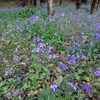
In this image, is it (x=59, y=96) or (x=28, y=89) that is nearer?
(x=59, y=96)

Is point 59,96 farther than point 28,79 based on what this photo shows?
No

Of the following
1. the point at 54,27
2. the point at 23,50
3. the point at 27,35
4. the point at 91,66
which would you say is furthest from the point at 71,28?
the point at 91,66

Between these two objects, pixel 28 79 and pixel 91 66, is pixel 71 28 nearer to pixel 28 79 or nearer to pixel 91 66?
pixel 91 66

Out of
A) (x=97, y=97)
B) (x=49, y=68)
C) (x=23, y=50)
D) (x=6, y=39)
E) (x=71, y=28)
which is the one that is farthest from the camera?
(x=71, y=28)

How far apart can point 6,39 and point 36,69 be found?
6.01ft

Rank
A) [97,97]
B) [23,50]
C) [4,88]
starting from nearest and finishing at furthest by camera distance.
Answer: [97,97], [4,88], [23,50]

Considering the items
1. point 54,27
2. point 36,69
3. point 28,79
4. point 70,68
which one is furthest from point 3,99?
point 54,27

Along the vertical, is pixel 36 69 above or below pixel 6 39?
above

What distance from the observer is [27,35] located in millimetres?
4395

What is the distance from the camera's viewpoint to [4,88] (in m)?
2.73

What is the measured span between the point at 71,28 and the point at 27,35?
3.58 ft

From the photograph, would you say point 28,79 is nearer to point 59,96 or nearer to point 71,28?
point 59,96

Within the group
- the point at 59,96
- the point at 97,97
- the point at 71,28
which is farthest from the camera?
the point at 71,28

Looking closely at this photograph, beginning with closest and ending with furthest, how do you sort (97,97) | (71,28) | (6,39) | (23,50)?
(97,97) < (23,50) < (6,39) < (71,28)
